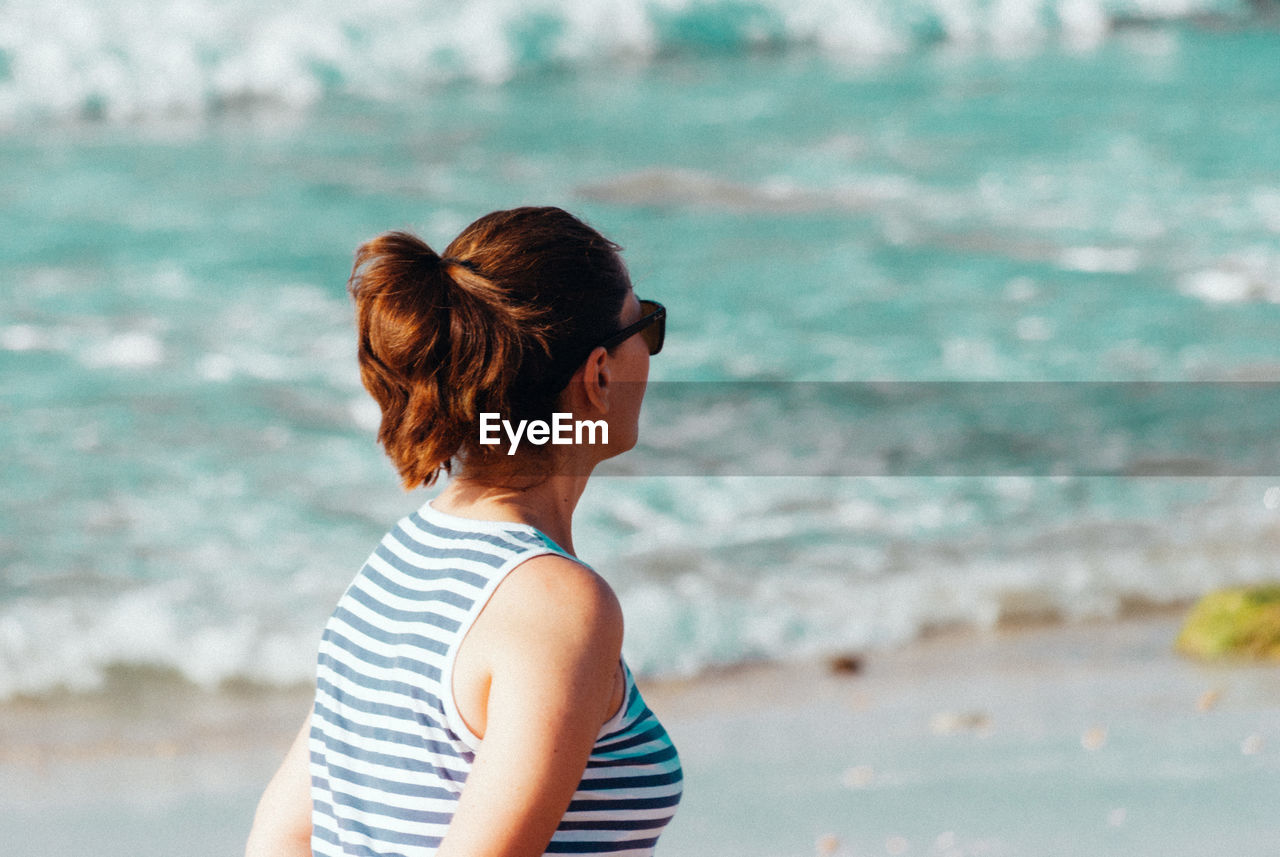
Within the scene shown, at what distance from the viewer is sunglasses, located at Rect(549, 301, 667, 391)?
5.78ft

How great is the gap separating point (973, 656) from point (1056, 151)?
943 cm

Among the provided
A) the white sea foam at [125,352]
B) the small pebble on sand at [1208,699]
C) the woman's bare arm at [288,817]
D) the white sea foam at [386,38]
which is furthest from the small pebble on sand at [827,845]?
the white sea foam at [386,38]

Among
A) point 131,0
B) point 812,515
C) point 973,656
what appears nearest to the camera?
point 973,656

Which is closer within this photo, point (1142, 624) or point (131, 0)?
point (1142, 624)

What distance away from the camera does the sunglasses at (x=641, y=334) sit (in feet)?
5.78

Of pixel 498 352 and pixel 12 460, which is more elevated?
pixel 498 352

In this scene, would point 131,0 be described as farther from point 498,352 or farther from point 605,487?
point 498,352

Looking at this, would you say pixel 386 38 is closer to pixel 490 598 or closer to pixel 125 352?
pixel 125 352

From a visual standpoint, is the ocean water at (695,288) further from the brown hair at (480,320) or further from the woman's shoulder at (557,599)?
the woman's shoulder at (557,599)

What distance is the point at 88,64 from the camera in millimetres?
15602

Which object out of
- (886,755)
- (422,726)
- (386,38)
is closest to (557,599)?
(422,726)

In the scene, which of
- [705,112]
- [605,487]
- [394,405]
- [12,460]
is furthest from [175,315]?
[394,405]

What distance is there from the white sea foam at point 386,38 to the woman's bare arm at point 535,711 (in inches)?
579

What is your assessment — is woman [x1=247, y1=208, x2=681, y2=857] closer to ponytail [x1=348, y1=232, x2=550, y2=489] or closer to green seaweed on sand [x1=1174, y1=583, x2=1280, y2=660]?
ponytail [x1=348, y1=232, x2=550, y2=489]
